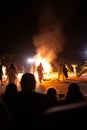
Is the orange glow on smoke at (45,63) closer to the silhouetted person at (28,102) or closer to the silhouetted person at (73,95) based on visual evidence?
the silhouetted person at (73,95)

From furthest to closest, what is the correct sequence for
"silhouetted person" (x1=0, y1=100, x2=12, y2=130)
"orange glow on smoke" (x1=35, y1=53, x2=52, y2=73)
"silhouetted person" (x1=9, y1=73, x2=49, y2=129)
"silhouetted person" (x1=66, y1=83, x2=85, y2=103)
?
"orange glow on smoke" (x1=35, y1=53, x2=52, y2=73) → "silhouetted person" (x1=66, y1=83, x2=85, y2=103) → "silhouetted person" (x1=9, y1=73, x2=49, y2=129) → "silhouetted person" (x1=0, y1=100, x2=12, y2=130)

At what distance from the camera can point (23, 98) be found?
414cm

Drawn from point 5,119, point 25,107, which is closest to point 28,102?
point 25,107

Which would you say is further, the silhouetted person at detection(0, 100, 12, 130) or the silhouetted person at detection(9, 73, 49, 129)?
the silhouetted person at detection(9, 73, 49, 129)

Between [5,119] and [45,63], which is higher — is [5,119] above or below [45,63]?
below

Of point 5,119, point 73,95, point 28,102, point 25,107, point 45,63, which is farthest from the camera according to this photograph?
point 45,63

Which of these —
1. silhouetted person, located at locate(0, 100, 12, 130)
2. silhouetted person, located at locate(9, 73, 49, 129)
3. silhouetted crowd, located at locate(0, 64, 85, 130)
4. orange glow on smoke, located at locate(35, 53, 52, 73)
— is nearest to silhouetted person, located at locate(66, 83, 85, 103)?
silhouetted crowd, located at locate(0, 64, 85, 130)

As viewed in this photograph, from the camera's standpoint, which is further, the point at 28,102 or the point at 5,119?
the point at 28,102

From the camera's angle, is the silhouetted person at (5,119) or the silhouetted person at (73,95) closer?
the silhouetted person at (5,119)

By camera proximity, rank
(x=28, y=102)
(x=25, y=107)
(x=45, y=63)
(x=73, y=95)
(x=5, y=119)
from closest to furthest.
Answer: (x=5, y=119), (x=25, y=107), (x=28, y=102), (x=73, y=95), (x=45, y=63)

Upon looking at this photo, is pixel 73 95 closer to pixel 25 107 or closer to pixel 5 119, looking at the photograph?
pixel 25 107

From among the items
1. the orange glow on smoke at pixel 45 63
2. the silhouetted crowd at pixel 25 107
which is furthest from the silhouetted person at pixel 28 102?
the orange glow on smoke at pixel 45 63

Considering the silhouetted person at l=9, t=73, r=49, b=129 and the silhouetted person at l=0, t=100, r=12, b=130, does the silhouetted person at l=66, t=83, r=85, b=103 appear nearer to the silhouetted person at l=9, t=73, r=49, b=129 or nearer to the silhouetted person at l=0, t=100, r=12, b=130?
the silhouetted person at l=9, t=73, r=49, b=129

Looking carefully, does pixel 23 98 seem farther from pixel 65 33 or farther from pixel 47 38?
pixel 65 33
